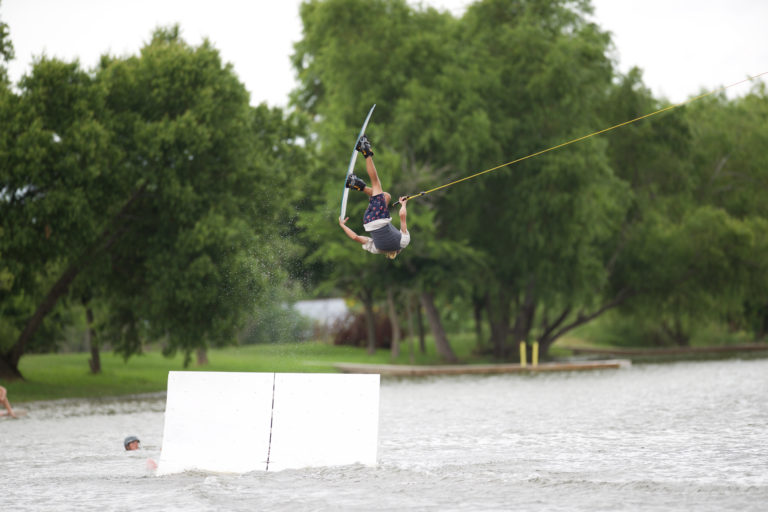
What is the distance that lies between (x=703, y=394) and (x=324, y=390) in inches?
613

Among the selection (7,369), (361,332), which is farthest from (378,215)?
(361,332)

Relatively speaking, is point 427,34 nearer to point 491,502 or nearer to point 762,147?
point 762,147

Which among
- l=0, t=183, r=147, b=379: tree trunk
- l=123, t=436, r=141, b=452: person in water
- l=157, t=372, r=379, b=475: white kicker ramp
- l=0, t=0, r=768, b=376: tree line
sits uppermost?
l=0, t=0, r=768, b=376: tree line

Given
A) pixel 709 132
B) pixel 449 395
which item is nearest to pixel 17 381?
pixel 449 395

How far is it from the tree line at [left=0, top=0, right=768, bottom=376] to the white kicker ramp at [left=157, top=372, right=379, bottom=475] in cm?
1786

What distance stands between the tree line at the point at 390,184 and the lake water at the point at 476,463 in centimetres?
767

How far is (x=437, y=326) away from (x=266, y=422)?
1447 inches

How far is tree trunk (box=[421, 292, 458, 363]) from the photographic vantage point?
1897 inches

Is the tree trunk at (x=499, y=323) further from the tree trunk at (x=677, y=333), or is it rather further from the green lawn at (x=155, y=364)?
the tree trunk at (x=677, y=333)

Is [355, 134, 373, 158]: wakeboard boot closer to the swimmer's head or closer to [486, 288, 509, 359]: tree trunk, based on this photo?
the swimmer's head

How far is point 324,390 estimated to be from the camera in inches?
519

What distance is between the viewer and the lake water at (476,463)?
35.0ft

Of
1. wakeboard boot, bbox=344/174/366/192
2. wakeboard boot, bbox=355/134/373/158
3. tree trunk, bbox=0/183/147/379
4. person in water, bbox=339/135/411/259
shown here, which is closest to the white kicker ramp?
person in water, bbox=339/135/411/259

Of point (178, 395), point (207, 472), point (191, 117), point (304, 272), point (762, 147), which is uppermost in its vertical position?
point (762, 147)
